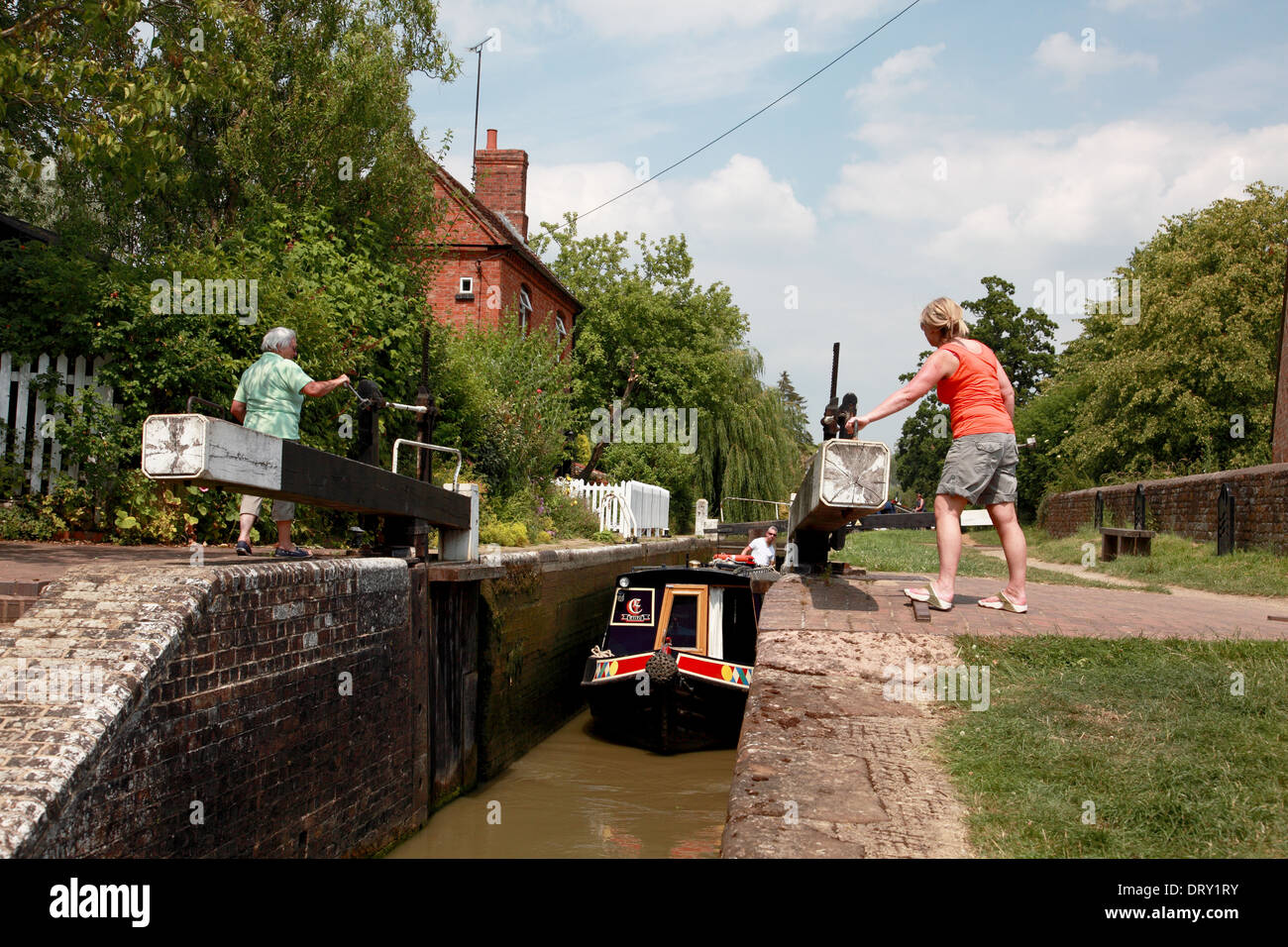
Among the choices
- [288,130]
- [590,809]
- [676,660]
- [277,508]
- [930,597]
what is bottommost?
[590,809]

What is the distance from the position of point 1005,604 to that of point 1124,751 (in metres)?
2.53

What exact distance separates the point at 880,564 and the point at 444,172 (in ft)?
61.1

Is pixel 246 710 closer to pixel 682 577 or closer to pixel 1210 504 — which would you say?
pixel 682 577

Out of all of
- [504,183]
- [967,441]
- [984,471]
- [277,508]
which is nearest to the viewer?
[984,471]

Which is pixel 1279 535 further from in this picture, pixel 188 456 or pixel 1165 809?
pixel 188 456

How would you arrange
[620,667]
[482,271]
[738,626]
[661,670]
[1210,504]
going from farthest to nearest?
[482,271]
[1210,504]
[738,626]
[620,667]
[661,670]

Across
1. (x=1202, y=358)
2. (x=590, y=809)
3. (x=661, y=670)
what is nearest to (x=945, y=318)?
(x=590, y=809)

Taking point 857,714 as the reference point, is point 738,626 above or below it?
below

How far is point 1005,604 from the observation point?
5852 mm

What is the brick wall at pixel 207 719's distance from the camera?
4199 mm

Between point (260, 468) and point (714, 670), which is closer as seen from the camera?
point (260, 468)

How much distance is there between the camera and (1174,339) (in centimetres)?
2972

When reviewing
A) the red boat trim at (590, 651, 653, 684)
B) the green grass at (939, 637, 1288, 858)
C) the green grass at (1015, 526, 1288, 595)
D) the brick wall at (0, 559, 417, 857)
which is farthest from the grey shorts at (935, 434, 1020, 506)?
the red boat trim at (590, 651, 653, 684)
